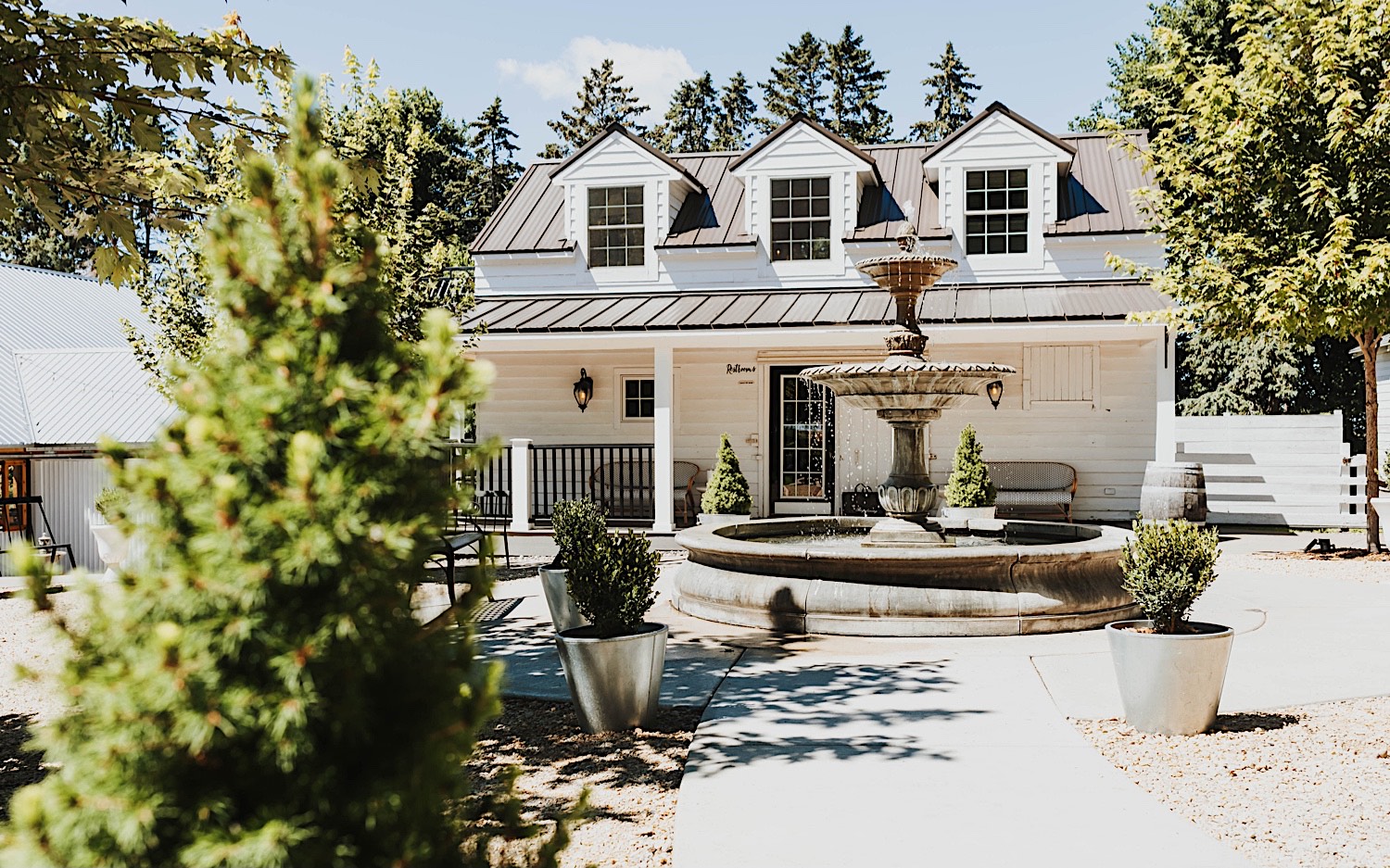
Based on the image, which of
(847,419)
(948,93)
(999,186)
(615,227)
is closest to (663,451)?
(847,419)

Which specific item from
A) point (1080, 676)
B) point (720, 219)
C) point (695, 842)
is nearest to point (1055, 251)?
point (720, 219)

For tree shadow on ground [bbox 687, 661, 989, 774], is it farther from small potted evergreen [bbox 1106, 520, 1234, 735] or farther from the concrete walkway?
small potted evergreen [bbox 1106, 520, 1234, 735]

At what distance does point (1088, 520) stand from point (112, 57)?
1534 cm

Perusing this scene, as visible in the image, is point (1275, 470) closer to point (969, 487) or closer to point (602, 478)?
point (969, 487)

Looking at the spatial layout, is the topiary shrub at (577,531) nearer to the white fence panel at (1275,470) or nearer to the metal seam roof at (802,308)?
the metal seam roof at (802,308)

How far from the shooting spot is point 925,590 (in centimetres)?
844

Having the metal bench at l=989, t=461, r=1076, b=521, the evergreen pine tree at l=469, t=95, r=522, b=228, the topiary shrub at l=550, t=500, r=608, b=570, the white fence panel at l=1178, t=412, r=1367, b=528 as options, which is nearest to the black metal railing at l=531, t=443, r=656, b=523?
the metal bench at l=989, t=461, r=1076, b=521

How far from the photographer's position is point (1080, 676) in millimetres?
6750

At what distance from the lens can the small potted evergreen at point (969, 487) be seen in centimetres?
1449

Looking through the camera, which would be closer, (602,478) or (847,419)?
(602,478)

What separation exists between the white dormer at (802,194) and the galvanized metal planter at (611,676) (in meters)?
12.9

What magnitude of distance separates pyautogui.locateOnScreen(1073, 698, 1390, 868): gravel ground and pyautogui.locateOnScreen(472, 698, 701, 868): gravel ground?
2.18m

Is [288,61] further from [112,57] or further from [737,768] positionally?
[737,768]

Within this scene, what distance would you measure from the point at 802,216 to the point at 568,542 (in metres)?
12.7
